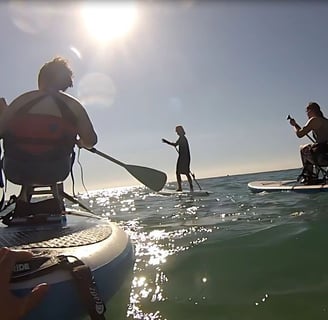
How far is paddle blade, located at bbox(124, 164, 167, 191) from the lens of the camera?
506 centimetres

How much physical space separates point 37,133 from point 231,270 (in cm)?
221

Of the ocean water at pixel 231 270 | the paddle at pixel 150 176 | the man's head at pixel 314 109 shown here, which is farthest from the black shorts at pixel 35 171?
the man's head at pixel 314 109

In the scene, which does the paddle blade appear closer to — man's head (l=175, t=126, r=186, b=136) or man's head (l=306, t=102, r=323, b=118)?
man's head (l=306, t=102, r=323, b=118)

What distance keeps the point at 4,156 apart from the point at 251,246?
2838 millimetres

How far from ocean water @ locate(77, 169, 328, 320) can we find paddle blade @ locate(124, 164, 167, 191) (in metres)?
0.77

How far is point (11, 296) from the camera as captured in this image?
193 centimetres

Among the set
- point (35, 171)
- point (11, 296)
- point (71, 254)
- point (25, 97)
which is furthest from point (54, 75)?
point (11, 296)

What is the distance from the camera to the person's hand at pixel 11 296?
6.20ft

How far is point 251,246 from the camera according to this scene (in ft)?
14.6

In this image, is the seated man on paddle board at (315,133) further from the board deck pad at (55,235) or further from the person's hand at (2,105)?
the person's hand at (2,105)

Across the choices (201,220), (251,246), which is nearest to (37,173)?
(251,246)

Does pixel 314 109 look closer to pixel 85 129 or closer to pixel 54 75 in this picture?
pixel 85 129

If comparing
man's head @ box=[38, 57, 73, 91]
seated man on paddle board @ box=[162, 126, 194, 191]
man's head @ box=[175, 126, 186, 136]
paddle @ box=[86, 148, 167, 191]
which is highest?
man's head @ box=[38, 57, 73, 91]

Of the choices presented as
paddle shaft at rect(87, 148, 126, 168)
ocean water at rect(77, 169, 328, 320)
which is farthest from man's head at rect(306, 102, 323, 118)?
paddle shaft at rect(87, 148, 126, 168)
